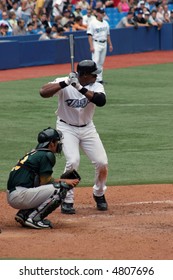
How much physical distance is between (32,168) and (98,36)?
44.5 feet

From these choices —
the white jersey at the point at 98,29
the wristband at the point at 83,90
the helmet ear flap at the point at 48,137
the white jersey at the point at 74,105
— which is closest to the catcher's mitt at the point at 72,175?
the helmet ear flap at the point at 48,137

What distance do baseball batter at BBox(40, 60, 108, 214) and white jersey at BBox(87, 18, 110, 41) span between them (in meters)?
12.1

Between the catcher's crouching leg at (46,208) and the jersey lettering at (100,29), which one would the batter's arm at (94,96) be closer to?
the catcher's crouching leg at (46,208)

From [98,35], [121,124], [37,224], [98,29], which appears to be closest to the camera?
[37,224]

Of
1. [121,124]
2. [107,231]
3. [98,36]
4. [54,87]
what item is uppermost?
[54,87]

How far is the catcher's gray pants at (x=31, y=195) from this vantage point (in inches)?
362

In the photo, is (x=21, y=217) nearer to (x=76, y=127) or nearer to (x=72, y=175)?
(x=72, y=175)

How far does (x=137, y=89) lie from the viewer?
21125 mm

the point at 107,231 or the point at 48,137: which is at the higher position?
the point at 48,137

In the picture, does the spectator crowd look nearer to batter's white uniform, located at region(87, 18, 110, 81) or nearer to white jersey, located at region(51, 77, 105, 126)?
batter's white uniform, located at region(87, 18, 110, 81)

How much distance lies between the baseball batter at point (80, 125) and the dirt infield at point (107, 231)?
0.31 m

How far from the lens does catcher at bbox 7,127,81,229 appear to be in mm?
9195

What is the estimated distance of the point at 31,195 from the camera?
9.20 m

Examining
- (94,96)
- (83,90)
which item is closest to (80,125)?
(94,96)
